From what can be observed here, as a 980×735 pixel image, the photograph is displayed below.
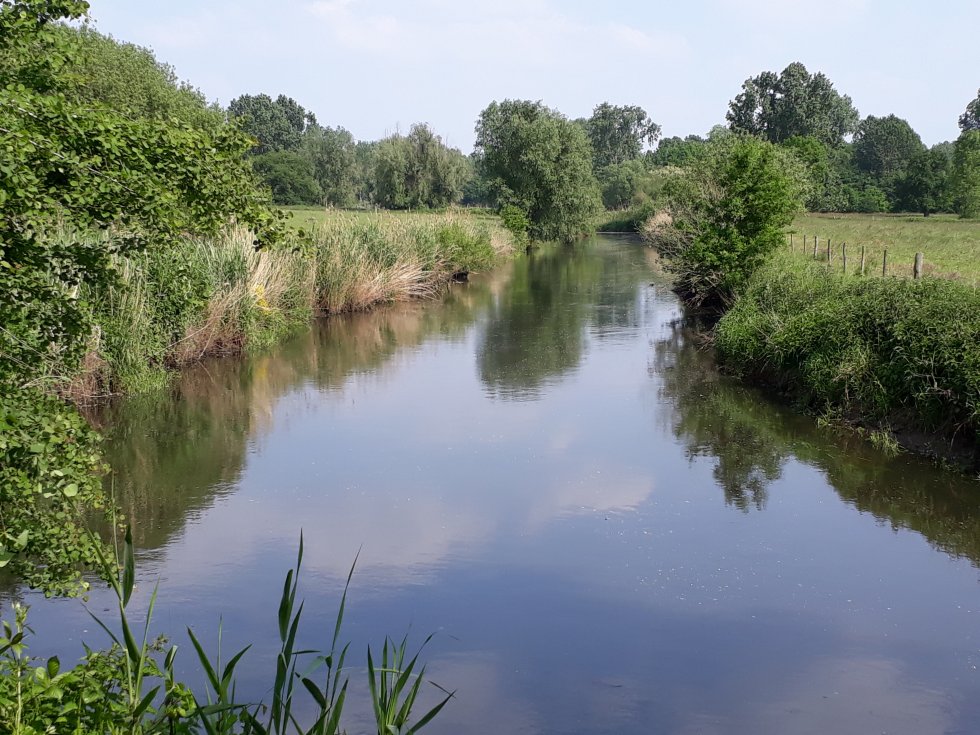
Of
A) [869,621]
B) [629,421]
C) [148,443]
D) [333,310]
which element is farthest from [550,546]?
[333,310]

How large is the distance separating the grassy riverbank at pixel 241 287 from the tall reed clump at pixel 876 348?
307 inches

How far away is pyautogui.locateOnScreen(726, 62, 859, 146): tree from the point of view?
285ft

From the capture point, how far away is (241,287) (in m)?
18.3

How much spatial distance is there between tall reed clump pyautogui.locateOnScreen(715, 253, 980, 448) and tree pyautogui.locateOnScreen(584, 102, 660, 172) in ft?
347

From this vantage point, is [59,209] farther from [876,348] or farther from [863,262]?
[863,262]

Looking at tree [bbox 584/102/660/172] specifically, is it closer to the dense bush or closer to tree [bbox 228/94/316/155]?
tree [bbox 228/94/316/155]

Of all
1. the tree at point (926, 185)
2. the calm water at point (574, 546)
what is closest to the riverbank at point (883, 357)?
the calm water at point (574, 546)

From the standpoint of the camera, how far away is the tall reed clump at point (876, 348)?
1106 centimetres

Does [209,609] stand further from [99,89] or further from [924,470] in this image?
[99,89]

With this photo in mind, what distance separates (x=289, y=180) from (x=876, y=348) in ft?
201

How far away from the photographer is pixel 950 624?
24.7 ft

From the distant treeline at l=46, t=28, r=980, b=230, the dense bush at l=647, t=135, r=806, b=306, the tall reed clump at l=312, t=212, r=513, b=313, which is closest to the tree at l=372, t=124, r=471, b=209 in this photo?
the distant treeline at l=46, t=28, r=980, b=230

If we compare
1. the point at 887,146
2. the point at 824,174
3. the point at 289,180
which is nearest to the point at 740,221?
the point at 289,180

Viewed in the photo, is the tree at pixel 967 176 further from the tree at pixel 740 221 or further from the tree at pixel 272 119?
the tree at pixel 272 119
